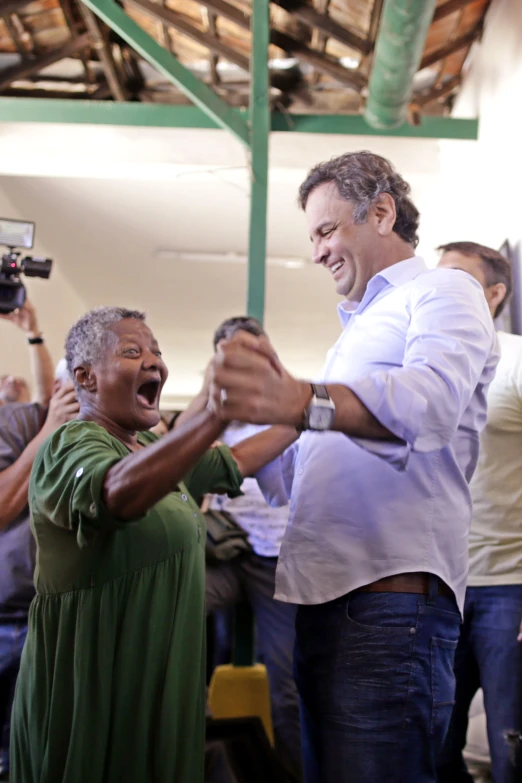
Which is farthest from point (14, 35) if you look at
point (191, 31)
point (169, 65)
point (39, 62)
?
point (169, 65)

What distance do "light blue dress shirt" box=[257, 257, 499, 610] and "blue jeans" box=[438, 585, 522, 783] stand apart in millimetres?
788

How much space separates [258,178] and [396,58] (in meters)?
0.88

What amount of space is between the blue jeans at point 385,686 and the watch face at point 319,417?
0.39 metres

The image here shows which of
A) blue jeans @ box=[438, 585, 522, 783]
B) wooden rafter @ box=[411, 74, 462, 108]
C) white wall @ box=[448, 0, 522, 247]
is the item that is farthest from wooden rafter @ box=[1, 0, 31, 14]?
blue jeans @ box=[438, 585, 522, 783]

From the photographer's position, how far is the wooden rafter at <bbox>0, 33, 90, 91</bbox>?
4.50 meters

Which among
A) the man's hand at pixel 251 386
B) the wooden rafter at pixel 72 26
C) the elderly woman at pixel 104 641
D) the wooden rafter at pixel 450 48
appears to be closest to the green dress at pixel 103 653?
the elderly woman at pixel 104 641

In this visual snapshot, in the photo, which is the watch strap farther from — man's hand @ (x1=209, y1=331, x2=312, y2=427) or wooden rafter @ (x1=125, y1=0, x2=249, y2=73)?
wooden rafter @ (x1=125, y1=0, x2=249, y2=73)

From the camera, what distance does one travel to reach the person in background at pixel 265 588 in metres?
2.73

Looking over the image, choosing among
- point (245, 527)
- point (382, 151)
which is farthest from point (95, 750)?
point (382, 151)

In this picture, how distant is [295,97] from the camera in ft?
15.7

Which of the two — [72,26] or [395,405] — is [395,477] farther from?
[72,26]

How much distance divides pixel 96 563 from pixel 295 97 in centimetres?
410

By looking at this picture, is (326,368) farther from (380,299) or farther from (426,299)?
(426,299)

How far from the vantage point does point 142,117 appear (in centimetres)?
428
